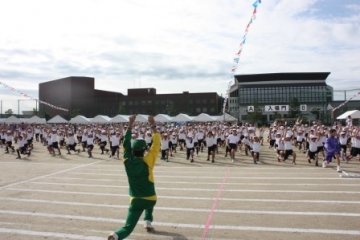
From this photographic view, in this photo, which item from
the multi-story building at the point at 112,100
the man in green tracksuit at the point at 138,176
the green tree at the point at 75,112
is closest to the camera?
the man in green tracksuit at the point at 138,176

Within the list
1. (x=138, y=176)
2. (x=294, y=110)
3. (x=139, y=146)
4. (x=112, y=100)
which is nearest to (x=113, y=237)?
(x=138, y=176)

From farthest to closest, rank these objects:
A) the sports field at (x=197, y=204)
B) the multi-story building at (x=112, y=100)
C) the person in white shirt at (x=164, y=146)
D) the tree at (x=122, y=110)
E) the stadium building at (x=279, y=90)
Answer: the multi-story building at (x=112, y=100) → the tree at (x=122, y=110) → the stadium building at (x=279, y=90) → the person in white shirt at (x=164, y=146) → the sports field at (x=197, y=204)

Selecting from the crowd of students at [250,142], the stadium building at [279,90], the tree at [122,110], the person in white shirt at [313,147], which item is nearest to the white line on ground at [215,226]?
the crowd of students at [250,142]

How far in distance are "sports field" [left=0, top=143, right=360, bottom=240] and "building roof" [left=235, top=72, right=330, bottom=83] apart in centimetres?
7025

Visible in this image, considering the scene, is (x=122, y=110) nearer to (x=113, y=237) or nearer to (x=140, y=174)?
(x=140, y=174)

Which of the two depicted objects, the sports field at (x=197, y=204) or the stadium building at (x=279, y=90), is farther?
the stadium building at (x=279, y=90)

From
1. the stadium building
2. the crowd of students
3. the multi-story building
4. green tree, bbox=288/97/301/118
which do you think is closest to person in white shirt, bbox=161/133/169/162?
the crowd of students

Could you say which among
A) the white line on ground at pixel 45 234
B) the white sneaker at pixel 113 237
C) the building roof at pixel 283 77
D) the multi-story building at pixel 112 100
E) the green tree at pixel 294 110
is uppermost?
the building roof at pixel 283 77

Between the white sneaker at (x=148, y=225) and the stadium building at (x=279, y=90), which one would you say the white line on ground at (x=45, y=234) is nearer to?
the white sneaker at (x=148, y=225)

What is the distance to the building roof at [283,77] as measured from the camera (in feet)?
260

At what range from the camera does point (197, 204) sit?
26.1ft

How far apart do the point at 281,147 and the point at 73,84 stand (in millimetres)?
83359

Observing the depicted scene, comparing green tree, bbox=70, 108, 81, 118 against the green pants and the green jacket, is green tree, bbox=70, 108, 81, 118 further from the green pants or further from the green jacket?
the green pants

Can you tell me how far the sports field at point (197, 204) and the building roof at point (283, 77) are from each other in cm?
7025
